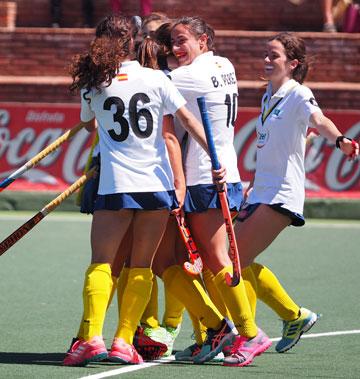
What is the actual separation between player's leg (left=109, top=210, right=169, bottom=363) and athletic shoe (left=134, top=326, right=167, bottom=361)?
35 centimetres

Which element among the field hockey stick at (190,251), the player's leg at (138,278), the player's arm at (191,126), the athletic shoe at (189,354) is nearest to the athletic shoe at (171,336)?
the athletic shoe at (189,354)

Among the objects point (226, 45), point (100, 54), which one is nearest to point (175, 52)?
point (100, 54)

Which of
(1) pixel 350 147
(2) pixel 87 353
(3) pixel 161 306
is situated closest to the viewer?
(1) pixel 350 147

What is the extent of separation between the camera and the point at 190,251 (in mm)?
7727

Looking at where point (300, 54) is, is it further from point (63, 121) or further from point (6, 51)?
point (6, 51)

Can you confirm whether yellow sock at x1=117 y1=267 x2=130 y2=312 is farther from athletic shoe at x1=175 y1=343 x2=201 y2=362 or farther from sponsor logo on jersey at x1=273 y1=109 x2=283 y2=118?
sponsor logo on jersey at x1=273 y1=109 x2=283 y2=118

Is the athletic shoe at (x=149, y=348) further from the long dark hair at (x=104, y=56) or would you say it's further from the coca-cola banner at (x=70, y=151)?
the coca-cola banner at (x=70, y=151)

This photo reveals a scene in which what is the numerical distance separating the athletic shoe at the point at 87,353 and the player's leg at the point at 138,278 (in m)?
0.12

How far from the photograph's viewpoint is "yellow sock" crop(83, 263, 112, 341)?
24.6 ft

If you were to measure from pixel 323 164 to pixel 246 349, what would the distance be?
939cm

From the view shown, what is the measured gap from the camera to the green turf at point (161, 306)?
754 centimetres

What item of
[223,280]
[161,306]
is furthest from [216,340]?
[161,306]

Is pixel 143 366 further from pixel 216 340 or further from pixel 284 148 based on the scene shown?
pixel 284 148

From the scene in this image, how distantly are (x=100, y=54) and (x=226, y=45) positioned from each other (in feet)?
41.9
